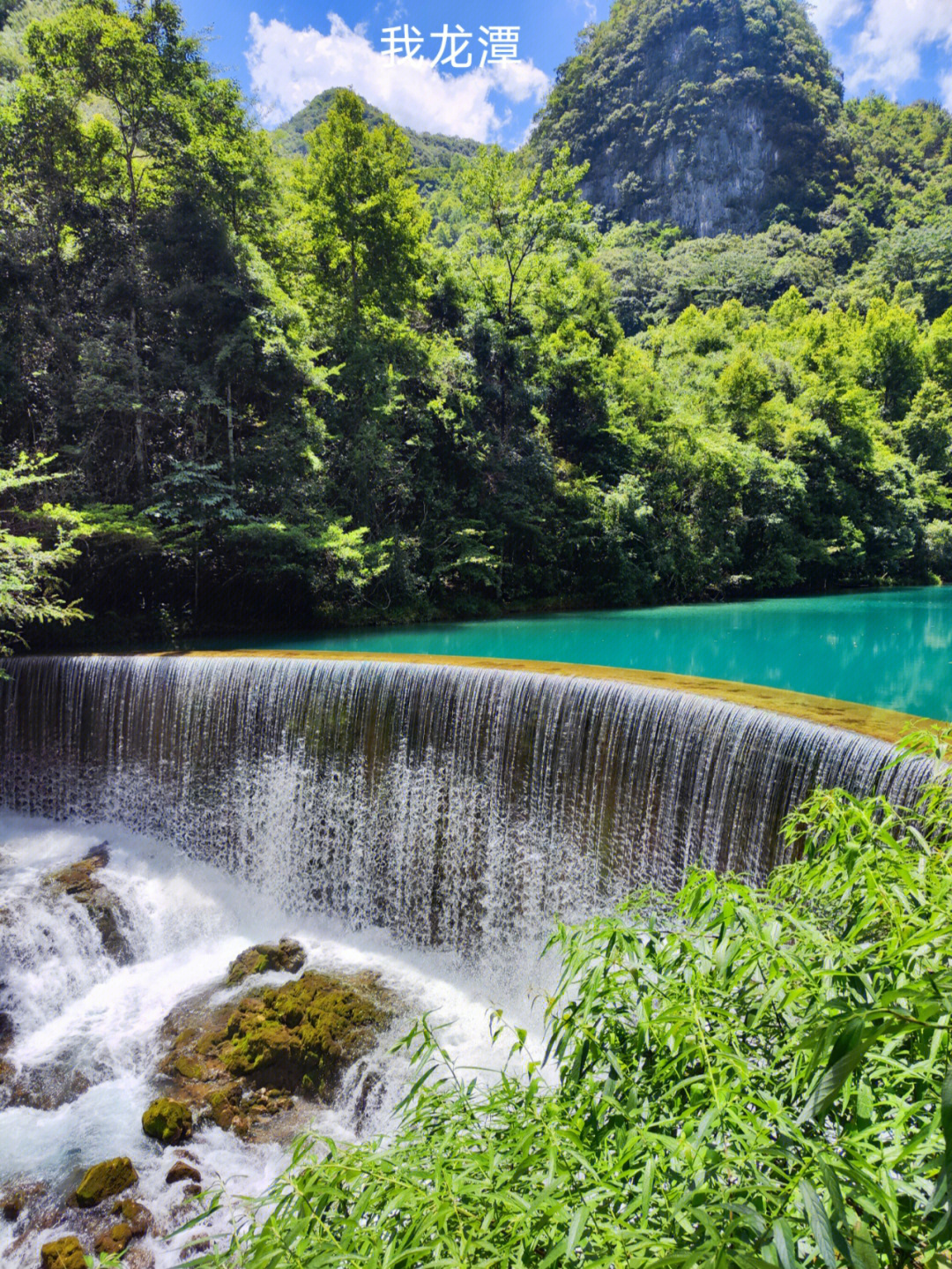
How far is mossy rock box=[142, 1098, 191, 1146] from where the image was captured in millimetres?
4203

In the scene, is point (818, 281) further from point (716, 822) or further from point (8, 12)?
point (716, 822)

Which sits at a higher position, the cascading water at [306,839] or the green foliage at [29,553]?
the green foliage at [29,553]

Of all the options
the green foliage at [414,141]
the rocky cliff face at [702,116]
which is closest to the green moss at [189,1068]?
the green foliage at [414,141]

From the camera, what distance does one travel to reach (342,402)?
527 inches

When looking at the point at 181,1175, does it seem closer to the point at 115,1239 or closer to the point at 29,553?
the point at 115,1239

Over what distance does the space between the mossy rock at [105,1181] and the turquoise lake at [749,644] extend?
6.09 m

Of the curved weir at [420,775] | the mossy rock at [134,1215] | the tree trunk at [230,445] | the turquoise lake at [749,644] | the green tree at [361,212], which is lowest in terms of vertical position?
the mossy rock at [134,1215]

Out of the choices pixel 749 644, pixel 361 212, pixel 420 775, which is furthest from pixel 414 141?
pixel 420 775

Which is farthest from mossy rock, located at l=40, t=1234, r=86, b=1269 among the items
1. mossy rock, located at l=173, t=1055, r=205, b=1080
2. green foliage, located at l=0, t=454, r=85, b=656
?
green foliage, located at l=0, t=454, r=85, b=656

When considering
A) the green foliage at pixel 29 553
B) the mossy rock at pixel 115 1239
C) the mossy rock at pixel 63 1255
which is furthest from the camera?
the green foliage at pixel 29 553

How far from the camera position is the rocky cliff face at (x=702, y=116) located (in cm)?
5288

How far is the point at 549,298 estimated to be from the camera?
54.9ft

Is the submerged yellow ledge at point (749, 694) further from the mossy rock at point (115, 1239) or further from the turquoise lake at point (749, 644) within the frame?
the mossy rock at point (115, 1239)

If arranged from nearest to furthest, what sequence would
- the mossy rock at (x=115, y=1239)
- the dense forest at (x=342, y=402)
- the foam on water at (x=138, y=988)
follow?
1. the mossy rock at (x=115, y=1239)
2. the foam on water at (x=138, y=988)
3. the dense forest at (x=342, y=402)
